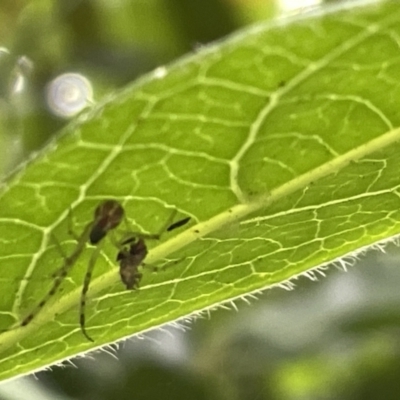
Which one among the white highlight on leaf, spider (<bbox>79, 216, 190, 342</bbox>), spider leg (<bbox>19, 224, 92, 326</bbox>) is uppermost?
the white highlight on leaf

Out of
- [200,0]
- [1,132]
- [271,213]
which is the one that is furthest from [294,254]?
[200,0]

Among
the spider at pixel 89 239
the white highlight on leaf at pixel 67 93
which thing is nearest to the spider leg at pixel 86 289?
the spider at pixel 89 239

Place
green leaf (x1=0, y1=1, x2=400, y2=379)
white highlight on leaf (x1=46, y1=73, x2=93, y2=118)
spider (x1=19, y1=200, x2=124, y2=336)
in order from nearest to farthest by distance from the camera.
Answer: green leaf (x1=0, y1=1, x2=400, y2=379) → spider (x1=19, y1=200, x2=124, y2=336) → white highlight on leaf (x1=46, y1=73, x2=93, y2=118)

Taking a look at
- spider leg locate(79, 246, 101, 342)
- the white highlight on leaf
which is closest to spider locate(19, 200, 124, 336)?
spider leg locate(79, 246, 101, 342)

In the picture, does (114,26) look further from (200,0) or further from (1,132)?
(1,132)

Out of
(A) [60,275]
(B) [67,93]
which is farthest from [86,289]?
(B) [67,93]

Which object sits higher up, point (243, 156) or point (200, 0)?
point (200, 0)

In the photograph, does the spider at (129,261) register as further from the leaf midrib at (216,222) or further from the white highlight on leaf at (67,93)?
the white highlight on leaf at (67,93)

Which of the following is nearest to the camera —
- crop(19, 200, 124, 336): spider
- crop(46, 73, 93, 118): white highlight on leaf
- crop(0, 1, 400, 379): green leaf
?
crop(0, 1, 400, 379): green leaf

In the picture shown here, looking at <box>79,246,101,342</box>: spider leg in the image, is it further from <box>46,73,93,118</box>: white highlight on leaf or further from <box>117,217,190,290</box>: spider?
<box>46,73,93,118</box>: white highlight on leaf
